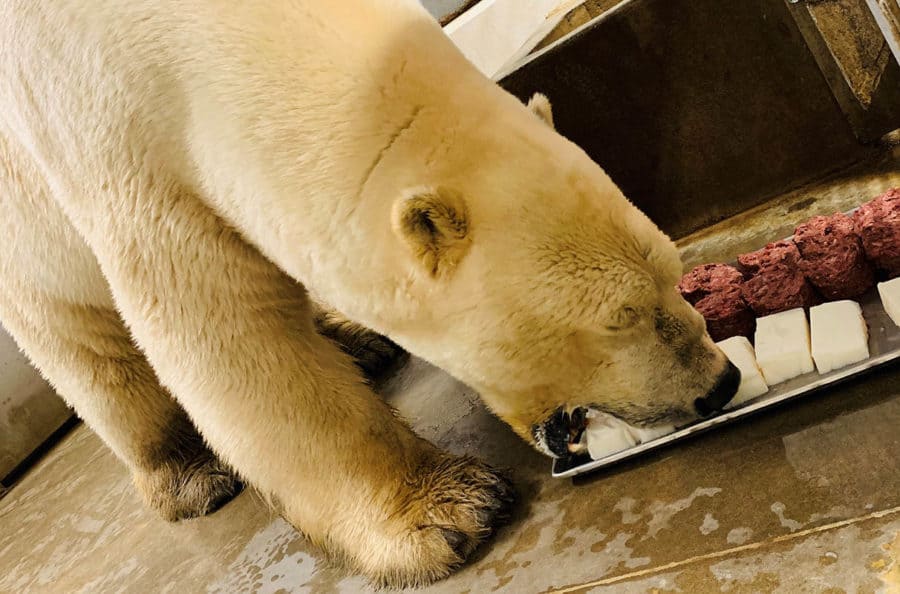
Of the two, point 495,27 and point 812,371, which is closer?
point 812,371

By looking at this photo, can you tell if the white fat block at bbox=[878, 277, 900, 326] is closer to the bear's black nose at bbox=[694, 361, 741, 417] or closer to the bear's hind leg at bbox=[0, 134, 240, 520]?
the bear's black nose at bbox=[694, 361, 741, 417]

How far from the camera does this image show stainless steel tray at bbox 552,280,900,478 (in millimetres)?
1841

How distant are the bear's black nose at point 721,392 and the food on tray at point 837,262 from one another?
1.51ft

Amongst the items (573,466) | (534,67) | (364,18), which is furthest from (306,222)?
(534,67)

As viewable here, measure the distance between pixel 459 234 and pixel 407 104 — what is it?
33 cm

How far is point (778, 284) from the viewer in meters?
2.35

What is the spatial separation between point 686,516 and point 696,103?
70.5 inches

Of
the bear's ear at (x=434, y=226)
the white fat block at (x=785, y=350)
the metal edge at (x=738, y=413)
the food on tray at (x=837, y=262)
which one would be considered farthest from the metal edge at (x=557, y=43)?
the metal edge at (x=738, y=413)

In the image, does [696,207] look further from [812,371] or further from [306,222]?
[306,222]

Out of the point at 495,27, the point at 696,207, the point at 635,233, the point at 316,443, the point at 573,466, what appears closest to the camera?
the point at 635,233

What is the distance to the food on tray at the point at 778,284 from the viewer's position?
7.58 feet

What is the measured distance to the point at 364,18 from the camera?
202 centimetres

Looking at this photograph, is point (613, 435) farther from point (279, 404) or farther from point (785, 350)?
point (279, 404)

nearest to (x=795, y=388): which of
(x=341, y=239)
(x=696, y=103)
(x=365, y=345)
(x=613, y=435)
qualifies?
(x=613, y=435)
